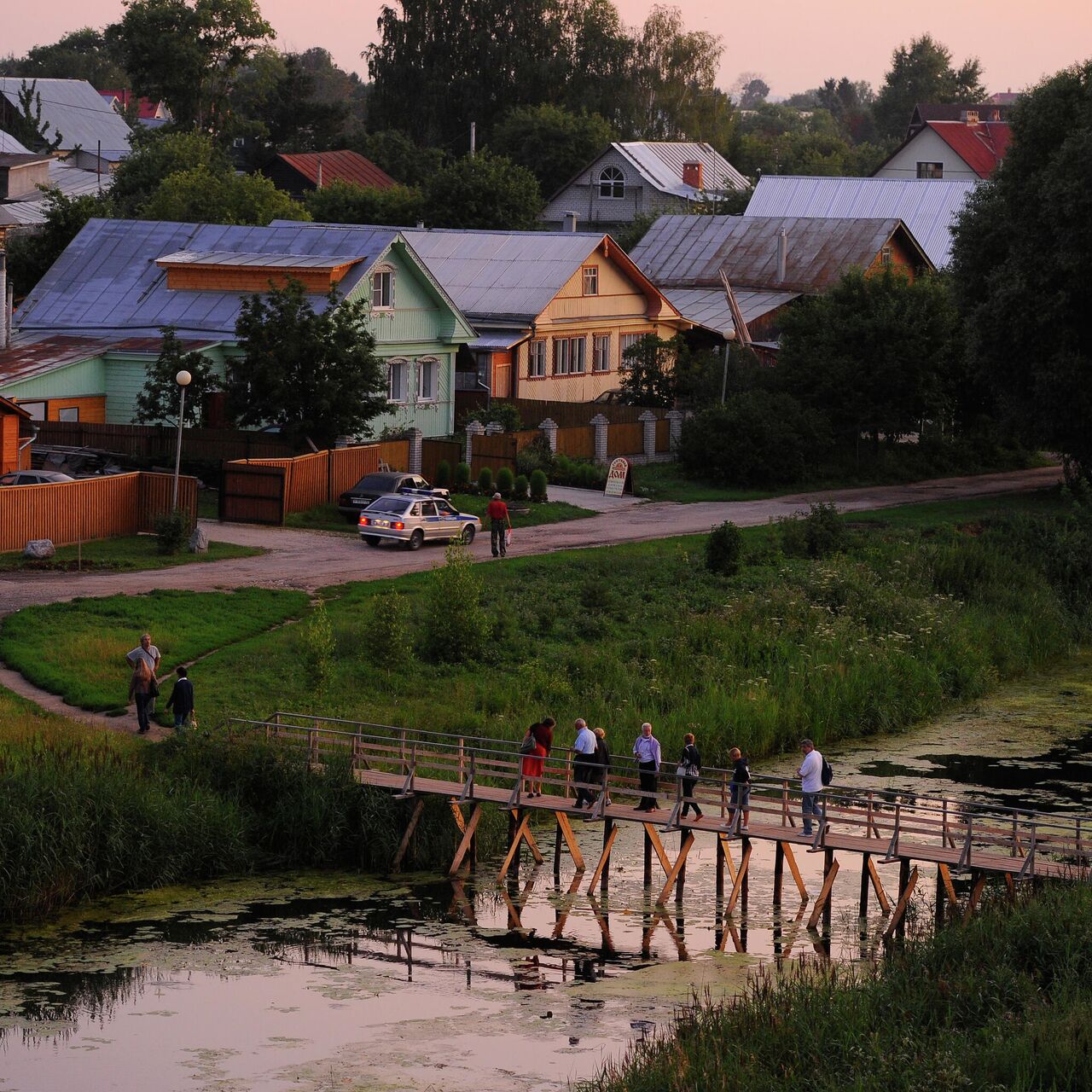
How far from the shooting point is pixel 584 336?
70.4m

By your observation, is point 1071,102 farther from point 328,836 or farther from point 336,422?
point 328,836

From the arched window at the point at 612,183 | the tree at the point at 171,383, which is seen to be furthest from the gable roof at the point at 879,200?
the tree at the point at 171,383

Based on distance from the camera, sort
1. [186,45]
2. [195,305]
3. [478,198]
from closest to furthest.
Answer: [195,305] → [478,198] → [186,45]

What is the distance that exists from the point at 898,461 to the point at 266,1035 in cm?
4495

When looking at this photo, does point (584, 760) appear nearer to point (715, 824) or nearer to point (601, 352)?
point (715, 824)

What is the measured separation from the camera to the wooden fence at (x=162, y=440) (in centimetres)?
5297

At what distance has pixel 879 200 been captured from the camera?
308 ft

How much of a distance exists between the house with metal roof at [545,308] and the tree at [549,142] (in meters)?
48.6

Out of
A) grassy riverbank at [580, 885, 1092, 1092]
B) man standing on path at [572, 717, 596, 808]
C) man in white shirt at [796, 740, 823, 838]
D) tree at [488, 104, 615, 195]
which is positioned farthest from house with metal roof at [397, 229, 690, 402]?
tree at [488, 104, 615, 195]

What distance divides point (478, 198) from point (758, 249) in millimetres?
17726

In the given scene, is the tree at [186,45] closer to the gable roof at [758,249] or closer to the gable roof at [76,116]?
the gable roof at [76,116]

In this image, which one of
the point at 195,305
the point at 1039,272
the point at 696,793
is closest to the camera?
the point at 696,793

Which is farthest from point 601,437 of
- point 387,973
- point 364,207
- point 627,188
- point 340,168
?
point 340,168

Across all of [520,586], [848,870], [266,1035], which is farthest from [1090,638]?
[266,1035]
